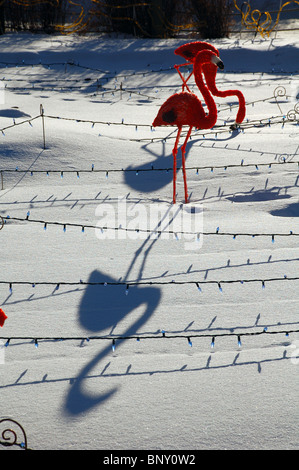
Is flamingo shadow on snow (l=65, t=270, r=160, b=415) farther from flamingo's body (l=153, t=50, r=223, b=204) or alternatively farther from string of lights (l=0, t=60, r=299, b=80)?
string of lights (l=0, t=60, r=299, b=80)

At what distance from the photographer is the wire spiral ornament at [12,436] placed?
283 cm

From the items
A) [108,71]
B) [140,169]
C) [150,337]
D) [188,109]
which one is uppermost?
[108,71]

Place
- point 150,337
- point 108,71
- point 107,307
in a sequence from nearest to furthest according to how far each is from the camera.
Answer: point 150,337
point 107,307
point 108,71

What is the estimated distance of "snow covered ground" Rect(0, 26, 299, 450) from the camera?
10.4 feet

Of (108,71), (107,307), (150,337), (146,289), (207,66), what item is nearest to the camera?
(150,337)

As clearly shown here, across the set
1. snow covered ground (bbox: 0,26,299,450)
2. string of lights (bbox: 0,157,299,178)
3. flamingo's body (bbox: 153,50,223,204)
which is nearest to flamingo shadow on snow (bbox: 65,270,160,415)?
snow covered ground (bbox: 0,26,299,450)

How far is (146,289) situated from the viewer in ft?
14.7

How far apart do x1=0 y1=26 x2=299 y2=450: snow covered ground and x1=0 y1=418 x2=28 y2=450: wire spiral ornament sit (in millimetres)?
54

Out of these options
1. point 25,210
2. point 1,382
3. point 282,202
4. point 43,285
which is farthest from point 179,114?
point 1,382

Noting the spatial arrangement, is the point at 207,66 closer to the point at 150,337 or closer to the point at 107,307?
the point at 107,307

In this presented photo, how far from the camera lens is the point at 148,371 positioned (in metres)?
3.53

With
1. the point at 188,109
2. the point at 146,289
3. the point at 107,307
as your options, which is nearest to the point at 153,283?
the point at 146,289

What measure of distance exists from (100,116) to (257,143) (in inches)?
112

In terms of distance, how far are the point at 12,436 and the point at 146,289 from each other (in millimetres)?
1777
